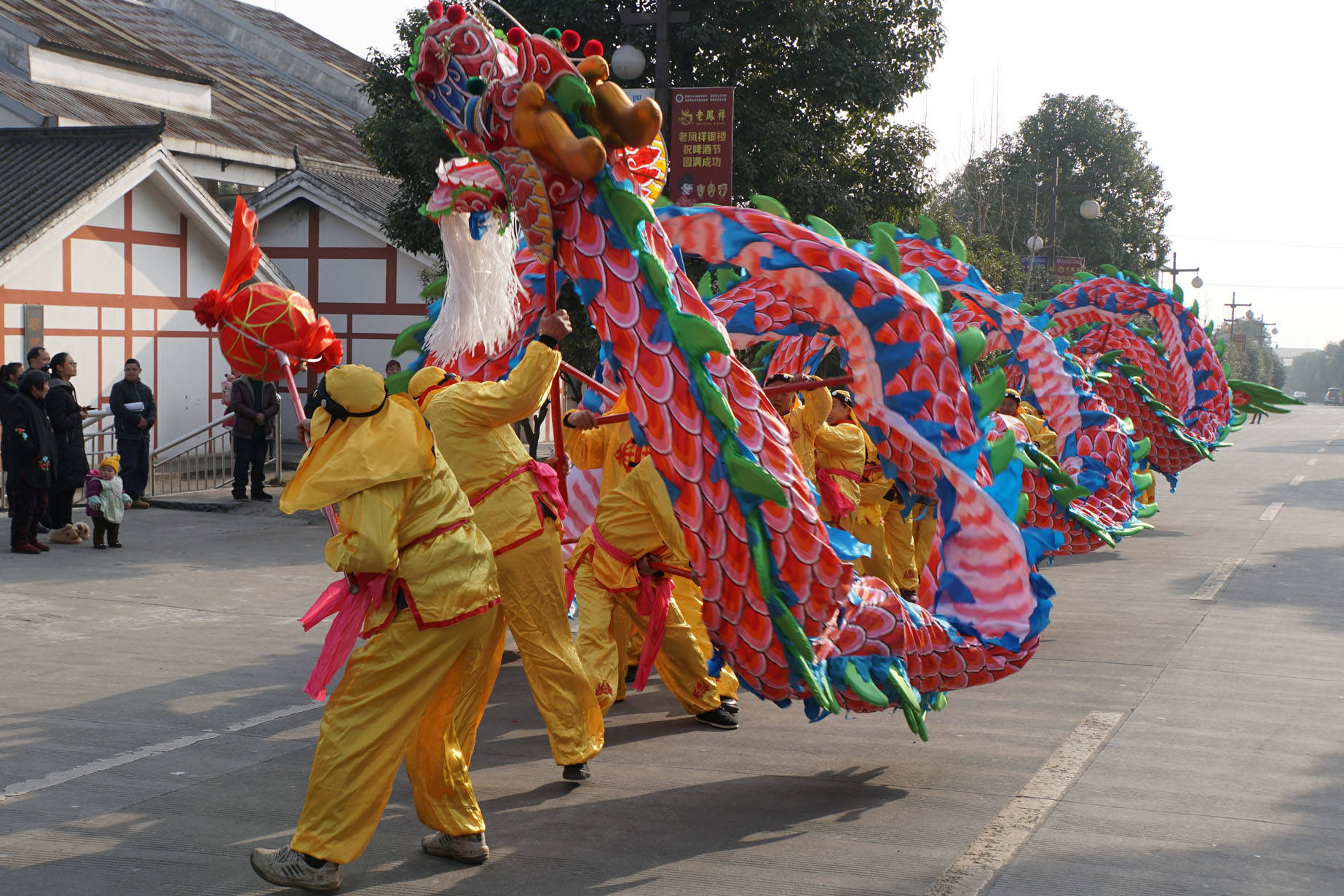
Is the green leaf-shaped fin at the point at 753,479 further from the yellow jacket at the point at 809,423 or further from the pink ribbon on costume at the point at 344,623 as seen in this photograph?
the yellow jacket at the point at 809,423

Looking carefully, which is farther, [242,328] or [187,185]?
[187,185]

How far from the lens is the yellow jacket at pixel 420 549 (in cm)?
416

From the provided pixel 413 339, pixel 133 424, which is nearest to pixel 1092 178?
pixel 133 424

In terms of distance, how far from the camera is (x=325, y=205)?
19328 millimetres

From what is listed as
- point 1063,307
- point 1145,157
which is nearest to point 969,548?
point 1063,307

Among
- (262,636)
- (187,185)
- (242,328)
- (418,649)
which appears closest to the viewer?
(418,649)

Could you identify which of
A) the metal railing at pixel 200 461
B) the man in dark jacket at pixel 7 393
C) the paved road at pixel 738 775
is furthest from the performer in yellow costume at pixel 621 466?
the metal railing at pixel 200 461

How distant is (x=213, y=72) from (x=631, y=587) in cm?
2359

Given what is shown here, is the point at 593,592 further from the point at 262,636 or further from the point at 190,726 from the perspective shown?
the point at 262,636

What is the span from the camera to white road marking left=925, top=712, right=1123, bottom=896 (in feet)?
14.3

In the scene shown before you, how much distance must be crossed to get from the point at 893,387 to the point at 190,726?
352 cm

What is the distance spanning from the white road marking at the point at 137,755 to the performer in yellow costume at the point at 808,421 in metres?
3.21

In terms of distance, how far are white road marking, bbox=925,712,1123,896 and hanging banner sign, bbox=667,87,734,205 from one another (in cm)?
634

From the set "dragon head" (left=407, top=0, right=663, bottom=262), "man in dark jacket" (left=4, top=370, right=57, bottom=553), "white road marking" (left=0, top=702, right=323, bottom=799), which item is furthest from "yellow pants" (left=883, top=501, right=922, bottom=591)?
"man in dark jacket" (left=4, top=370, right=57, bottom=553)
